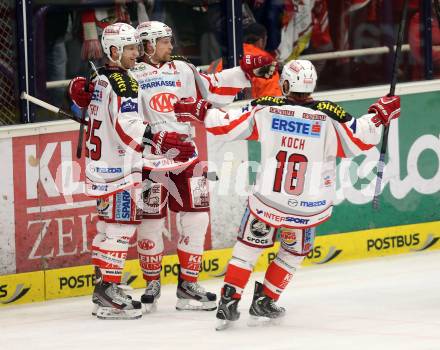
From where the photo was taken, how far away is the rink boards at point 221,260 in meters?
9.33

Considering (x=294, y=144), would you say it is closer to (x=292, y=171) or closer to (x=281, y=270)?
(x=292, y=171)

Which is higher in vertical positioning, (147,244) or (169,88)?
(169,88)

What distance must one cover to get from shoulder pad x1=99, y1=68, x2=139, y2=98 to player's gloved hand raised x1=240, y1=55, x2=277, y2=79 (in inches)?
26.6

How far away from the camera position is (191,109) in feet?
26.4

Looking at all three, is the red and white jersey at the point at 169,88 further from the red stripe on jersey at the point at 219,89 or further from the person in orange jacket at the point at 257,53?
the person in orange jacket at the point at 257,53

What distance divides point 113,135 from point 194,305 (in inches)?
45.3

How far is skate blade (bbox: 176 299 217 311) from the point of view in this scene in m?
8.89

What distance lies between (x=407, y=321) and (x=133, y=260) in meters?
2.15

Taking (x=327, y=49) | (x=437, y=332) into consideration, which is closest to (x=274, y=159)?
(x=437, y=332)

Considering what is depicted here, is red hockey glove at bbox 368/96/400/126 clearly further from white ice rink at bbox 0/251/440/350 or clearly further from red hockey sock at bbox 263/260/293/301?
white ice rink at bbox 0/251/440/350

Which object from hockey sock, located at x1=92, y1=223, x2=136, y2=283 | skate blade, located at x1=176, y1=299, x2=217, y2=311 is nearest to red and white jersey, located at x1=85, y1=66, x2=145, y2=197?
hockey sock, located at x1=92, y1=223, x2=136, y2=283

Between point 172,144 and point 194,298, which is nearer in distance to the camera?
point 172,144

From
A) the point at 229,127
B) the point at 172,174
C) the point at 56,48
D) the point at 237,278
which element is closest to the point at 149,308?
the point at 172,174

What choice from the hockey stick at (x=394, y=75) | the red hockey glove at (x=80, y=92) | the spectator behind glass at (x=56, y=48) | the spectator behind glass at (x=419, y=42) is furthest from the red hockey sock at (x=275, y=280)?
the spectator behind glass at (x=419, y=42)
